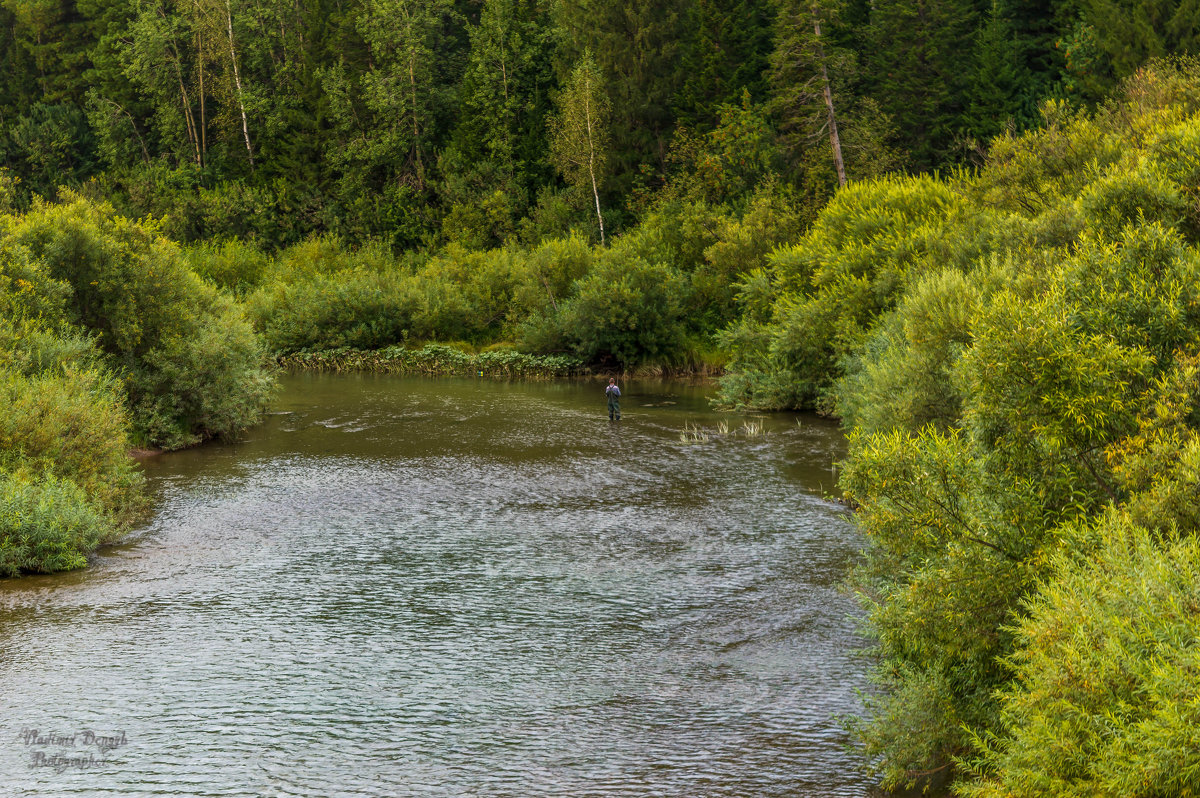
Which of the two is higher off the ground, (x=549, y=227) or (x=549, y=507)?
(x=549, y=227)

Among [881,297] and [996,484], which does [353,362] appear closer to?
[881,297]

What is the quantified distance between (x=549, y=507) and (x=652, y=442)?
9.25 m

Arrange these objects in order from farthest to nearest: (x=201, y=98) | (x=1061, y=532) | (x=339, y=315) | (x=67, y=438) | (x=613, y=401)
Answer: (x=201, y=98) < (x=339, y=315) < (x=613, y=401) < (x=67, y=438) < (x=1061, y=532)

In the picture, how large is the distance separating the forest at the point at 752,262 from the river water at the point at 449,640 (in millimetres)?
1700

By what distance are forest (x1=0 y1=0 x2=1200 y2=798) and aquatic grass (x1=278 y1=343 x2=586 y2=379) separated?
345 millimetres

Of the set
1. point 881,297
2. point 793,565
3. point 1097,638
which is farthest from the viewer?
point 881,297

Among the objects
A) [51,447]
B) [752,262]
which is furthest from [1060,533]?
[752,262]

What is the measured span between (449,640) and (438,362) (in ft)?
147

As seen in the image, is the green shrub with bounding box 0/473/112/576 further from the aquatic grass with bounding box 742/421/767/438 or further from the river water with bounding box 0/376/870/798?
the aquatic grass with bounding box 742/421/767/438

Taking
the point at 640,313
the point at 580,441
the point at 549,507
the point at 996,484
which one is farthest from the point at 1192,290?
the point at 640,313

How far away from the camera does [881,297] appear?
121 feet

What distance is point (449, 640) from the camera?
16375mm

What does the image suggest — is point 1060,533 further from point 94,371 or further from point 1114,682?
point 94,371

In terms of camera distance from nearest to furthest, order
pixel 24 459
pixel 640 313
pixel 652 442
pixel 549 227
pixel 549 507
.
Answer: pixel 24 459, pixel 549 507, pixel 652 442, pixel 640 313, pixel 549 227
